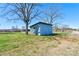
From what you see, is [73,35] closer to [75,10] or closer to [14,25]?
[75,10]

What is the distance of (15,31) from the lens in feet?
8.24

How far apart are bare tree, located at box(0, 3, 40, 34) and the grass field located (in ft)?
0.56

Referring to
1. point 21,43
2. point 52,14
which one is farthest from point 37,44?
point 52,14

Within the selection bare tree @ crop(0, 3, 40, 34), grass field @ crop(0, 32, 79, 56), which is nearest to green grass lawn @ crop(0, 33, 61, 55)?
grass field @ crop(0, 32, 79, 56)

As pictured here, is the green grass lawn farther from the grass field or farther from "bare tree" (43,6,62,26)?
"bare tree" (43,6,62,26)

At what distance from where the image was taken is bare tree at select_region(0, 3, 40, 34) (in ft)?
8.09

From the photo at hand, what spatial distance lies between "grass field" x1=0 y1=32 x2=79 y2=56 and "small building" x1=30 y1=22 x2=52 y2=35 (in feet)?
0.17

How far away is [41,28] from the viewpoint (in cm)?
248

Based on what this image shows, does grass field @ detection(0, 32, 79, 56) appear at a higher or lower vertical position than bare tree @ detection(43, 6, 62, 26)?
lower

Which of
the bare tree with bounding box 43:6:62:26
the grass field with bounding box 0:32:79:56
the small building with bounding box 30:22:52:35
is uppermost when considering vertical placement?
the bare tree with bounding box 43:6:62:26

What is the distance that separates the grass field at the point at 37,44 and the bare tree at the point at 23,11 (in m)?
0.17

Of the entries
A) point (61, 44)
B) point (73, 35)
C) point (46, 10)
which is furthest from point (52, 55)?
point (46, 10)

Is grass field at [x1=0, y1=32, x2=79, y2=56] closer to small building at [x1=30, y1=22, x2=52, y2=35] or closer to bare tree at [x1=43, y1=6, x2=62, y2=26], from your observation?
small building at [x1=30, y1=22, x2=52, y2=35]

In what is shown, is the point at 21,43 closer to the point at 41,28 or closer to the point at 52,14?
the point at 41,28
